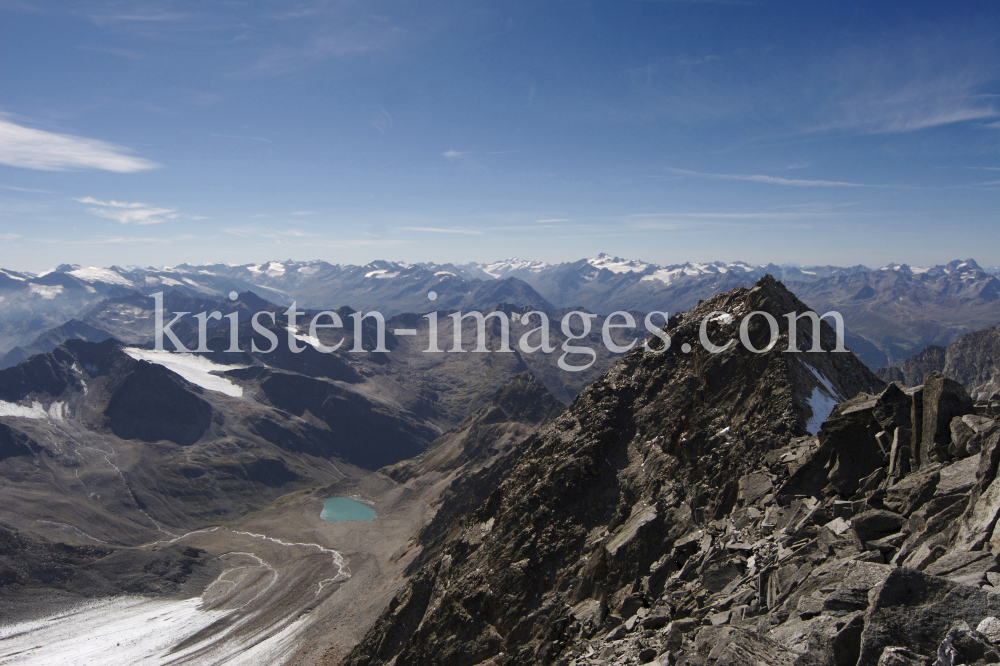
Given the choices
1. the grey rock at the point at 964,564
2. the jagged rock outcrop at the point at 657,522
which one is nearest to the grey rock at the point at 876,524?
the jagged rock outcrop at the point at 657,522

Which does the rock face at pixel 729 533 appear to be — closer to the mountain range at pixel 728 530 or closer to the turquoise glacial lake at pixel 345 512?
the mountain range at pixel 728 530

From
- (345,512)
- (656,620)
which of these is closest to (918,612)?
(656,620)

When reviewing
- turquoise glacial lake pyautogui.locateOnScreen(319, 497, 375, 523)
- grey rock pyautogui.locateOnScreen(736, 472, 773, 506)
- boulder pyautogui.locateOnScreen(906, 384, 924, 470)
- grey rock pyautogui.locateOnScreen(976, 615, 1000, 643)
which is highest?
boulder pyautogui.locateOnScreen(906, 384, 924, 470)

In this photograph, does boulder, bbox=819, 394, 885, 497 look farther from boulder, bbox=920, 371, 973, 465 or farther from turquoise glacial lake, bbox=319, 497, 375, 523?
turquoise glacial lake, bbox=319, 497, 375, 523

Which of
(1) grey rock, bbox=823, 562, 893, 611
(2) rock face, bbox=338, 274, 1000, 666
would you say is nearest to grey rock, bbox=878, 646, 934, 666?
(2) rock face, bbox=338, 274, 1000, 666

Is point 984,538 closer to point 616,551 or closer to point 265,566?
point 616,551

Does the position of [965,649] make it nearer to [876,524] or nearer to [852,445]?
[876,524]
